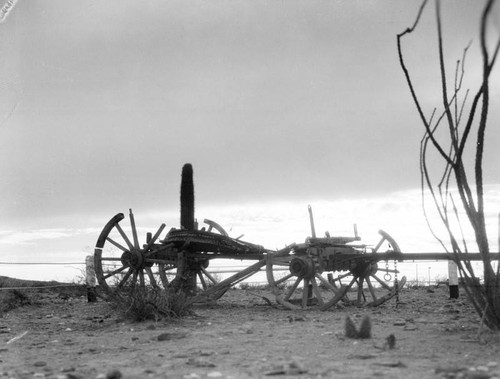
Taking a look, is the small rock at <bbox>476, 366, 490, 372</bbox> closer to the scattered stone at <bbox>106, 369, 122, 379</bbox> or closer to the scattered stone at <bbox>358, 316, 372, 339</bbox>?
the scattered stone at <bbox>358, 316, 372, 339</bbox>

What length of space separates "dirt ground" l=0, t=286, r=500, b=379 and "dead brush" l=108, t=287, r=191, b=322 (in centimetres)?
15

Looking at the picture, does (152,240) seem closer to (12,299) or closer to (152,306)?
(12,299)

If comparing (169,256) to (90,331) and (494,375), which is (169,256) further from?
(494,375)

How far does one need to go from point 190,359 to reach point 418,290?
10.8 meters

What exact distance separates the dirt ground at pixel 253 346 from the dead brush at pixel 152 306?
154 mm

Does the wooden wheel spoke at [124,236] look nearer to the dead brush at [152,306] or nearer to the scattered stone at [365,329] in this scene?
the dead brush at [152,306]

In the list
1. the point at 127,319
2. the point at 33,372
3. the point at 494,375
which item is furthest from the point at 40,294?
the point at 494,375

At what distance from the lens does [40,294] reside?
14617mm

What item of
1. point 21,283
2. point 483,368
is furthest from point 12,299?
point 483,368

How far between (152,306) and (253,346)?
9.03 feet

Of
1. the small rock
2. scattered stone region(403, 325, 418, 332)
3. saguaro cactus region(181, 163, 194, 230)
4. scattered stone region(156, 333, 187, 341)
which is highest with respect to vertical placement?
saguaro cactus region(181, 163, 194, 230)

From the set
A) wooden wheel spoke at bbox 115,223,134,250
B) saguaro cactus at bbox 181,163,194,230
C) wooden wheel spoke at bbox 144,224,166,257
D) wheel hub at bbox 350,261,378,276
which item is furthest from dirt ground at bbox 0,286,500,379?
saguaro cactus at bbox 181,163,194,230

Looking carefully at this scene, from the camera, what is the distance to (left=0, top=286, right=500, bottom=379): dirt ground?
16.6 ft

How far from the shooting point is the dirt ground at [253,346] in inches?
200
